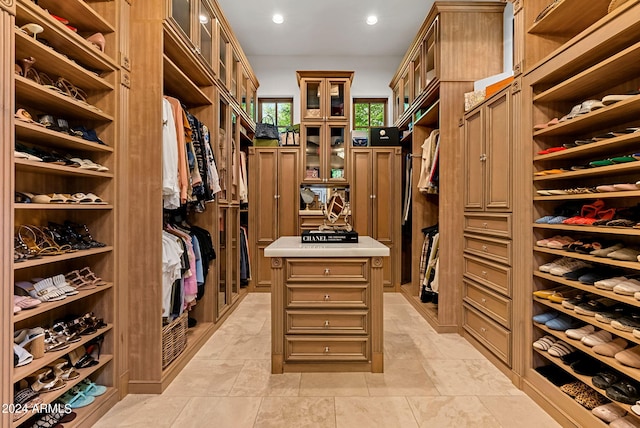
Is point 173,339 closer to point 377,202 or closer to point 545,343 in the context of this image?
point 545,343

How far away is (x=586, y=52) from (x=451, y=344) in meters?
2.28

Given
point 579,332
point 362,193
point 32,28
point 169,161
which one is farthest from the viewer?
point 362,193

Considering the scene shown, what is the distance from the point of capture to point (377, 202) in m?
4.62

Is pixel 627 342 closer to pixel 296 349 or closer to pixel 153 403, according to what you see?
pixel 296 349

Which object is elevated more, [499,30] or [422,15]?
[422,15]

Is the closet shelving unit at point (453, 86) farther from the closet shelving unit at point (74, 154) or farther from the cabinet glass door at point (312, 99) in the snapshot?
the closet shelving unit at point (74, 154)

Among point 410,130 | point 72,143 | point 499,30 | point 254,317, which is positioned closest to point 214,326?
point 254,317

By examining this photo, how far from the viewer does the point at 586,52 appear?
1666 millimetres

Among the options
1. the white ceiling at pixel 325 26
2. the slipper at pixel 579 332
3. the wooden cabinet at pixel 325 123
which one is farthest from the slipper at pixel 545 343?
the white ceiling at pixel 325 26

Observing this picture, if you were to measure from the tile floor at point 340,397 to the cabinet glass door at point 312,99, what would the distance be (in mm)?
3045

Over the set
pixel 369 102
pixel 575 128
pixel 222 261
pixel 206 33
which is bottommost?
pixel 222 261

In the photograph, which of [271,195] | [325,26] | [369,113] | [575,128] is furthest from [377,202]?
[575,128]

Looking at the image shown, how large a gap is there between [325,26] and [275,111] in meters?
1.55

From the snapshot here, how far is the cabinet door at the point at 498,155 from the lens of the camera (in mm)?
2320
